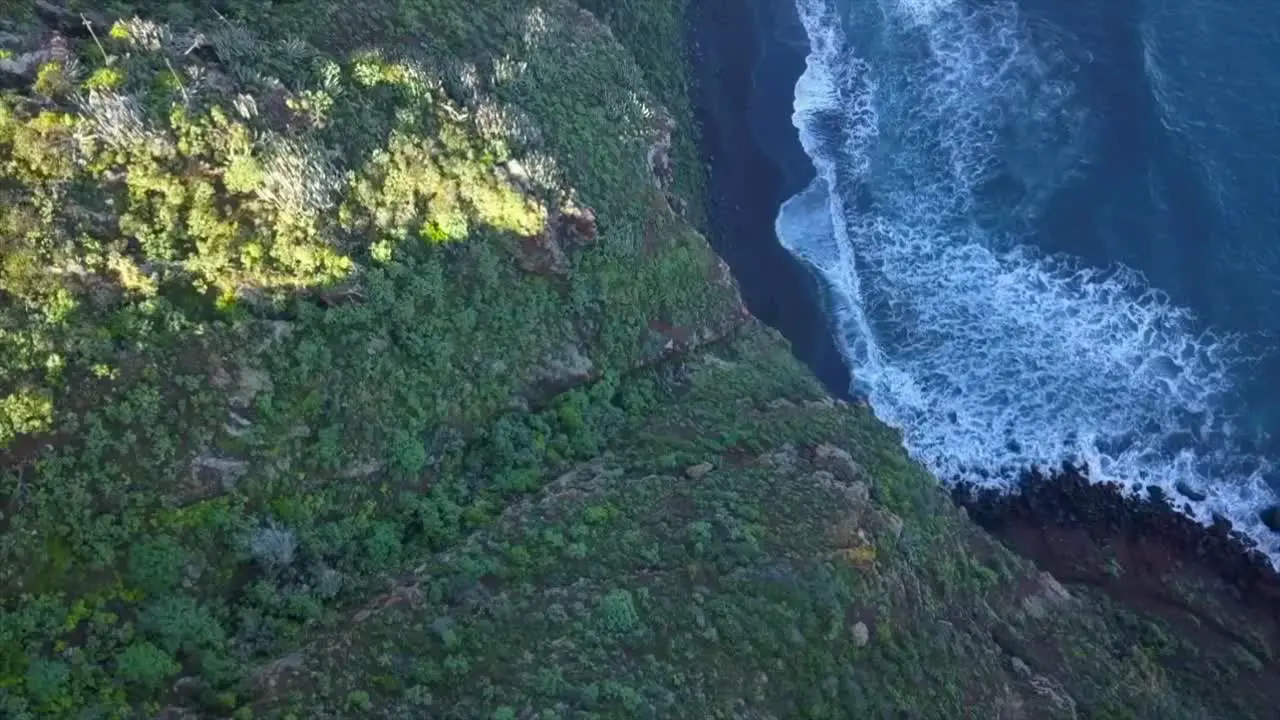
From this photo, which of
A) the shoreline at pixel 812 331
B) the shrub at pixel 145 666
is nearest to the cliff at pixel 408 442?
the shrub at pixel 145 666

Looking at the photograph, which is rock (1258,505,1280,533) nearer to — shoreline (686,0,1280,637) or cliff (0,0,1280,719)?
shoreline (686,0,1280,637)

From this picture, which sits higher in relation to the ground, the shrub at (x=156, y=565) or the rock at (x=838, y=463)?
the shrub at (x=156, y=565)

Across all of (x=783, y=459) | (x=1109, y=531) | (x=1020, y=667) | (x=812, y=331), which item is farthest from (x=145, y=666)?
(x=1109, y=531)

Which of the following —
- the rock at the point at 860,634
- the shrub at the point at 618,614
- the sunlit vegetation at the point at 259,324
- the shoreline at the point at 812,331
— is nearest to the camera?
the sunlit vegetation at the point at 259,324

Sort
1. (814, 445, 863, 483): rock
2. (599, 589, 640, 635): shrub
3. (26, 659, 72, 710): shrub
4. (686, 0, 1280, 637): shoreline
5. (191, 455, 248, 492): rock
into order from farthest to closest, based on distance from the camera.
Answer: (686, 0, 1280, 637): shoreline < (814, 445, 863, 483): rock < (599, 589, 640, 635): shrub < (191, 455, 248, 492): rock < (26, 659, 72, 710): shrub

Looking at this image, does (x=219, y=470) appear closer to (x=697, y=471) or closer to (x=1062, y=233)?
(x=697, y=471)

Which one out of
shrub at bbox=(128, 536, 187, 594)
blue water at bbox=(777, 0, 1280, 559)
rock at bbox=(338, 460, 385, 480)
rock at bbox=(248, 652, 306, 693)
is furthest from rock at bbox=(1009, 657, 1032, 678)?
shrub at bbox=(128, 536, 187, 594)

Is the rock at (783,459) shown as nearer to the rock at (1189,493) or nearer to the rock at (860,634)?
the rock at (860,634)
